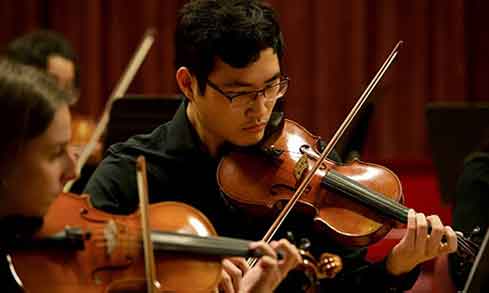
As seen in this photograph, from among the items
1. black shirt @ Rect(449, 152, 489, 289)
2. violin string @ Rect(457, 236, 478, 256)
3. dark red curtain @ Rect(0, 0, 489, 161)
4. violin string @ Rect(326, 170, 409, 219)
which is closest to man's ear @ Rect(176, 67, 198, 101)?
violin string @ Rect(326, 170, 409, 219)

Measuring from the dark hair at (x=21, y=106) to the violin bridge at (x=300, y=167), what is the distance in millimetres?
551

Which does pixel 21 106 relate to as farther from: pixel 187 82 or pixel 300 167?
pixel 300 167

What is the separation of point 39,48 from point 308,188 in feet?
5.65

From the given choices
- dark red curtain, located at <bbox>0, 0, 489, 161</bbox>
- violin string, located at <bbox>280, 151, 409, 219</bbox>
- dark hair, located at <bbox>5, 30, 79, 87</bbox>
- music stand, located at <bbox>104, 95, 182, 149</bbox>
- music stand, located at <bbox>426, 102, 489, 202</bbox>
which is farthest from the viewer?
dark red curtain, located at <bbox>0, 0, 489, 161</bbox>

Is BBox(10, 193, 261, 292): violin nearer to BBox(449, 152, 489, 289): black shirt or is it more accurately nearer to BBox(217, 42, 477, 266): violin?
BBox(217, 42, 477, 266): violin

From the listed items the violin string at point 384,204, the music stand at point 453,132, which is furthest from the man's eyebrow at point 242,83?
the music stand at point 453,132

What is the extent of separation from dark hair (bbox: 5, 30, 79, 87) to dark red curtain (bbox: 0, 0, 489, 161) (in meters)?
1.15

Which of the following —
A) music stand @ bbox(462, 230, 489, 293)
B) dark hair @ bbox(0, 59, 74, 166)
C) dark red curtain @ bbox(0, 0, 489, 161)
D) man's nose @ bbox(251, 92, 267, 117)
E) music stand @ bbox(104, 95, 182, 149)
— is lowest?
dark red curtain @ bbox(0, 0, 489, 161)

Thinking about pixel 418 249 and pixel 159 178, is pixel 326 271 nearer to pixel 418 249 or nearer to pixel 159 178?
pixel 418 249

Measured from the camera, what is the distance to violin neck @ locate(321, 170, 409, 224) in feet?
5.23

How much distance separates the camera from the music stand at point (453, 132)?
288 centimetres

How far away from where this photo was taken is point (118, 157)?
1688mm

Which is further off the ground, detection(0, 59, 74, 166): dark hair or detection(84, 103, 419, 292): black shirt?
detection(0, 59, 74, 166): dark hair

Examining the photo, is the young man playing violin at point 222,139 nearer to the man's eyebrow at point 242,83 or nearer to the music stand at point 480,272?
the man's eyebrow at point 242,83
